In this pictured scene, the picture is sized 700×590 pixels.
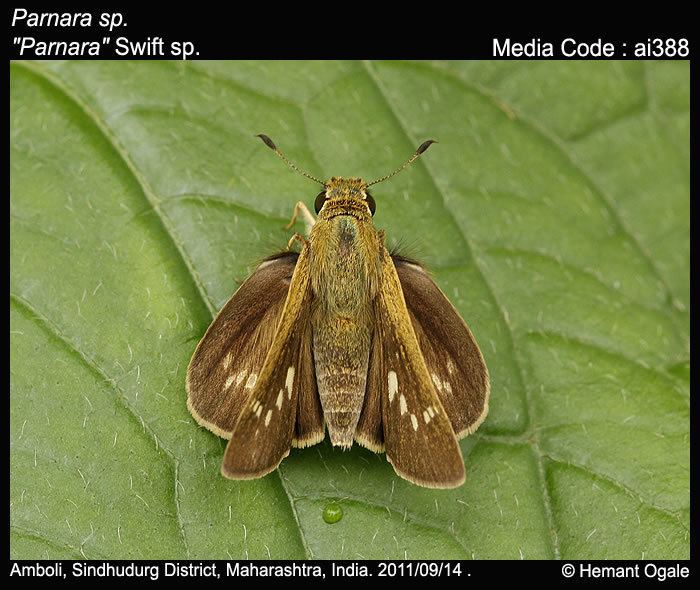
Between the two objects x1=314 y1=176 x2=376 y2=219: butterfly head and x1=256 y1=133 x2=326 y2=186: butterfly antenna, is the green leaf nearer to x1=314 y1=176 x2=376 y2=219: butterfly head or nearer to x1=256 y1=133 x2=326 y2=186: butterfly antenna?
x1=256 y1=133 x2=326 y2=186: butterfly antenna

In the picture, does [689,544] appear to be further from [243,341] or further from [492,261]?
[243,341]

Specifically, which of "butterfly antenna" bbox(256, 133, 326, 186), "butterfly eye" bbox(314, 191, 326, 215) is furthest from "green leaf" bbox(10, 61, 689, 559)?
"butterfly eye" bbox(314, 191, 326, 215)

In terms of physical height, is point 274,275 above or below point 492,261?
below

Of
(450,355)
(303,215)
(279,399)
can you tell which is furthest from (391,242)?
(279,399)

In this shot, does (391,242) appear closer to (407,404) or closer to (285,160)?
(285,160)

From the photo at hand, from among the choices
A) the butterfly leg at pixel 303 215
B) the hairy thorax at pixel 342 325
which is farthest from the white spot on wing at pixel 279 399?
the butterfly leg at pixel 303 215
